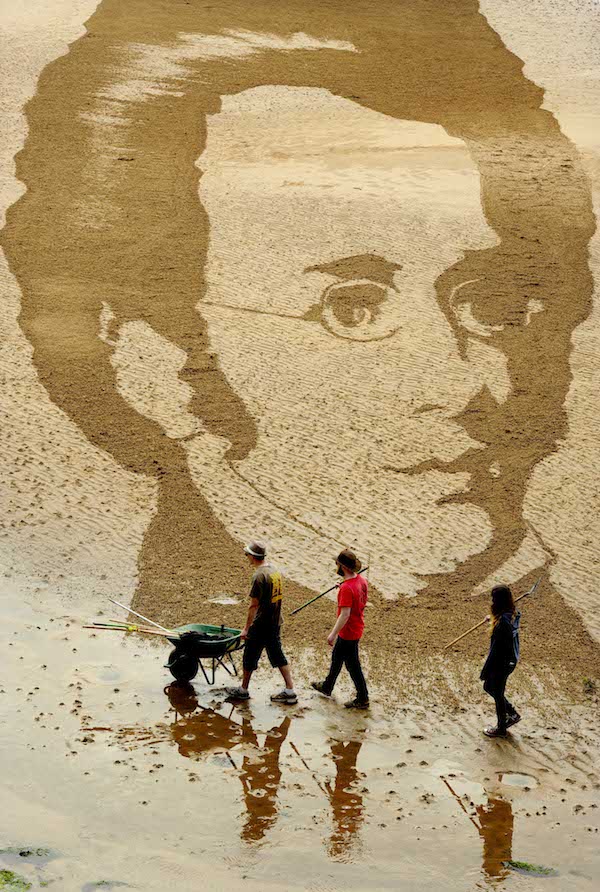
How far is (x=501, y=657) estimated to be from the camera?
10.1 m

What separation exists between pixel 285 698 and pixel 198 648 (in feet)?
3.42

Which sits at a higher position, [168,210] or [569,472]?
[168,210]

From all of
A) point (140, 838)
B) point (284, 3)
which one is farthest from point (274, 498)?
point (284, 3)

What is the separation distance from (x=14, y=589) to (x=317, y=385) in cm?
684

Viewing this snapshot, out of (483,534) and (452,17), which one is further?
(452,17)

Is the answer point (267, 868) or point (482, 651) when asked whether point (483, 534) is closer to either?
point (482, 651)

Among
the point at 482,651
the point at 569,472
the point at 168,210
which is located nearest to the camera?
the point at 482,651

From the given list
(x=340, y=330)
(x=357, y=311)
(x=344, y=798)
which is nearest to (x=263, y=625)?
(x=344, y=798)

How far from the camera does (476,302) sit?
65.6 feet

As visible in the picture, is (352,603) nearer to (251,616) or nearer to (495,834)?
(251,616)

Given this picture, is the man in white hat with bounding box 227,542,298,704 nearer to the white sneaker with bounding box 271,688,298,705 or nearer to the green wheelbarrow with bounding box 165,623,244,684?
the white sneaker with bounding box 271,688,298,705

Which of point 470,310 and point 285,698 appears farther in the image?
point 470,310

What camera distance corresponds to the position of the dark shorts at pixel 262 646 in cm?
1035

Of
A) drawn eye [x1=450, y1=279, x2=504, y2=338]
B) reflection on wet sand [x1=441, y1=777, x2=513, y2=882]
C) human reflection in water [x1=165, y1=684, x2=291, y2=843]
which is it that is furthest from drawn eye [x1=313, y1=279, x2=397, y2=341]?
reflection on wet sand [x1=441, y1=777, x2=513, y2=882]
